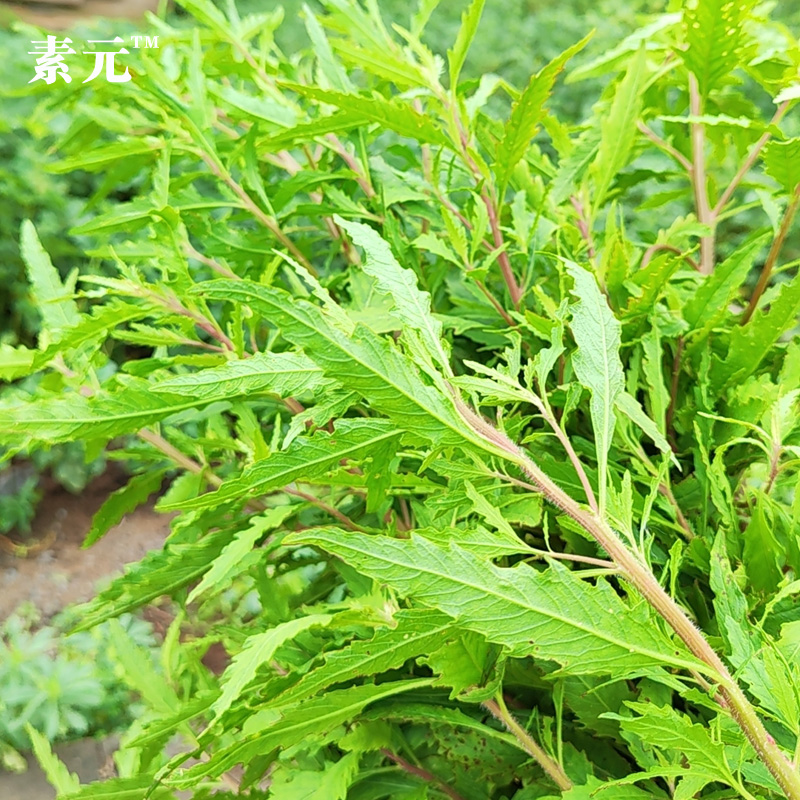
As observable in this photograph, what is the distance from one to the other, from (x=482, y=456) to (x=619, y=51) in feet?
1.27

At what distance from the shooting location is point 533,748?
0.38 meters

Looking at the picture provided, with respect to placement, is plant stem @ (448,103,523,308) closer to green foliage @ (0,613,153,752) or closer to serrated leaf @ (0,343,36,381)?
serrated leaf @ (0,343,36,381)

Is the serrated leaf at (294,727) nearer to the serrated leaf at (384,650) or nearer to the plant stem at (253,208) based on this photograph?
the serrated leaf at (384,650)

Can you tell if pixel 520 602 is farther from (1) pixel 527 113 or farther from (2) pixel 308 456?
(1) pixel 527 113

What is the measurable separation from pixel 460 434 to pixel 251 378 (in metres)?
0.10

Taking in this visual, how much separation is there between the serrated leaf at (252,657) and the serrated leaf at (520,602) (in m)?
0.10

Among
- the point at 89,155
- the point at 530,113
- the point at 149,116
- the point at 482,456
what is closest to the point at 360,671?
the point at 482,456

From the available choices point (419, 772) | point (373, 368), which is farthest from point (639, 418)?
point (419, 772)

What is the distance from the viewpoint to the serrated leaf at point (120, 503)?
1.63 feet

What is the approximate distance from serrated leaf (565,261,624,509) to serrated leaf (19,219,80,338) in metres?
0.33

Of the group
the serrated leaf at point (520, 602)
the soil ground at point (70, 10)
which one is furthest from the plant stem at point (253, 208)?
the soil ground at point (70, 10)

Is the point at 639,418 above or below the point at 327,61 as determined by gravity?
below

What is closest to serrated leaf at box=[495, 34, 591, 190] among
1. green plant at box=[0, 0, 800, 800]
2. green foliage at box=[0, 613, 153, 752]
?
green plant at box=[0, 0, 800, 800]

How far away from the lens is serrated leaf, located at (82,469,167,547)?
0.50m
